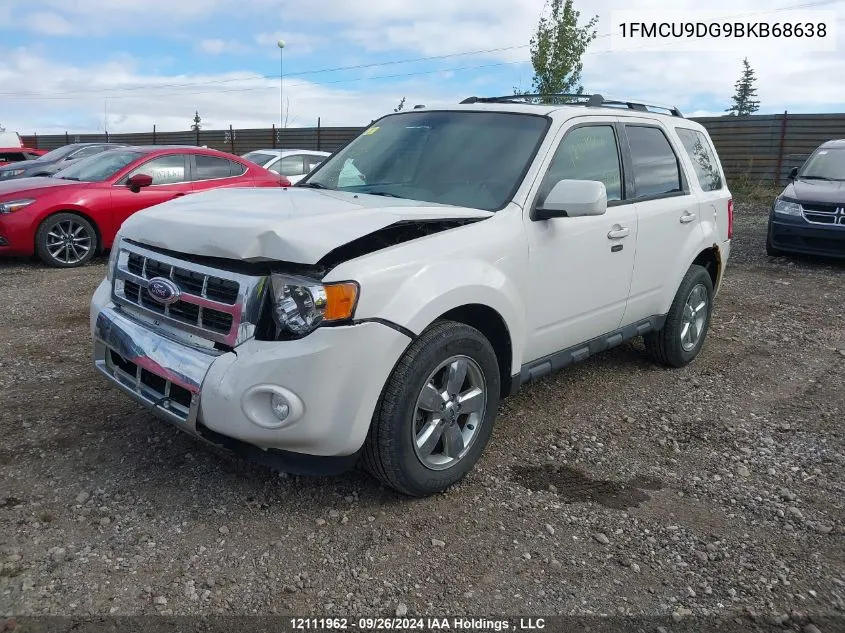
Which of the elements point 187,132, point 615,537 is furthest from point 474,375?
point 187,132

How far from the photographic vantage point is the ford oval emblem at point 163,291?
3.00 metres

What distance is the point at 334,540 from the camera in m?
2.90

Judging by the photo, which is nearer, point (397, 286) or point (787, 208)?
point (397, 286)

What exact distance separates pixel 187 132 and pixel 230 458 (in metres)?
28.2

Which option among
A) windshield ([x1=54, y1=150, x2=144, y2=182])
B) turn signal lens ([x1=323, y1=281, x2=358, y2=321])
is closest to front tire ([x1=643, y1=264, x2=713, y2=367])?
turn signal lens ([x1=323, y1=281, x2=358, y2=321])

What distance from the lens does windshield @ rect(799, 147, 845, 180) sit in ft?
33.0

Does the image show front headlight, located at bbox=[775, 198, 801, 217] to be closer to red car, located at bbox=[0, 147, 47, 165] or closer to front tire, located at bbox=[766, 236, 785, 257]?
front tire, located at bbox=[766, 236, 785, 257]

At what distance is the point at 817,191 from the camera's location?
31.3 ft

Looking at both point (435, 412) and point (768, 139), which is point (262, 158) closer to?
point (435, 412)

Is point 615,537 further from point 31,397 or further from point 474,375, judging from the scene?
point 31,397

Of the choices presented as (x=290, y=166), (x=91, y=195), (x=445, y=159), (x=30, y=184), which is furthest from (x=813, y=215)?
(x=30, y=184)

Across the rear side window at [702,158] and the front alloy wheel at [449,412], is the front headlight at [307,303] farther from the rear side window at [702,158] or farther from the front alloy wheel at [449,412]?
the rear side window at [702,158]

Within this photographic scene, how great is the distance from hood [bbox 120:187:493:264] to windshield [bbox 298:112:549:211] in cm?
23

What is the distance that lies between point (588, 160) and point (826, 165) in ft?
26.5
